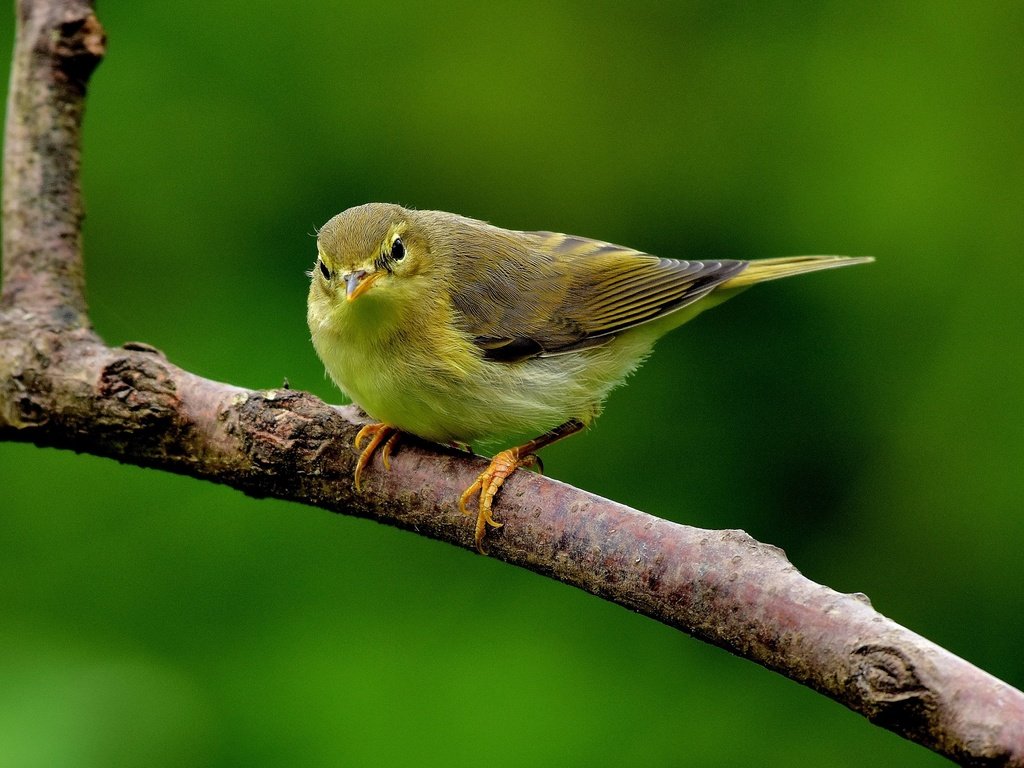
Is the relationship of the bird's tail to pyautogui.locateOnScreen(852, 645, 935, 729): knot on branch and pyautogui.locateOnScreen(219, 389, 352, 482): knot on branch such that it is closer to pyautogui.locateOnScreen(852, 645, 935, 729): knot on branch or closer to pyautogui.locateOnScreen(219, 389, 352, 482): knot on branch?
pyautogui.locateOnScreen(219, 389, 352, 482): knot on branch

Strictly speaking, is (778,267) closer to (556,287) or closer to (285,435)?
(556,287)

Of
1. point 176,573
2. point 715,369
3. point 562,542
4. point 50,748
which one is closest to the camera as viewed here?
point 562,542

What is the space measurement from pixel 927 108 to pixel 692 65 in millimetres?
910

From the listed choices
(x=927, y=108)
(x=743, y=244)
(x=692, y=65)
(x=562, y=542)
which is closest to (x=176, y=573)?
(x=562, y=542)

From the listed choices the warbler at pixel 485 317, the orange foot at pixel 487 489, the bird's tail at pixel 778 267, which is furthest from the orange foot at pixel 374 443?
the bird's tail at pixel 778 267

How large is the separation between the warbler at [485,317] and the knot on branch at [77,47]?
0.89m

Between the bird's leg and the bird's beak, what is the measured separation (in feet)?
2.08

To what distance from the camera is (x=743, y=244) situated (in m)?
4.29

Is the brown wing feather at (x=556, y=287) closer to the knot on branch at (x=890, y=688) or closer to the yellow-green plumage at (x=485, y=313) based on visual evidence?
the yellow-green plumage at (x=485, y=313)

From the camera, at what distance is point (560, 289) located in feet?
12.7

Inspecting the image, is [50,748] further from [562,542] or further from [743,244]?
[743,244]

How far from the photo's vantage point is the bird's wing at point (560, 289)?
12.0ft

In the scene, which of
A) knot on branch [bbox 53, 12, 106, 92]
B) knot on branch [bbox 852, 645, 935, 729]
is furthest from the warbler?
knot on branch [bbox 852, 645, 935, 729]

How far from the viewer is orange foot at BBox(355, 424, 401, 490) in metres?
2.98
